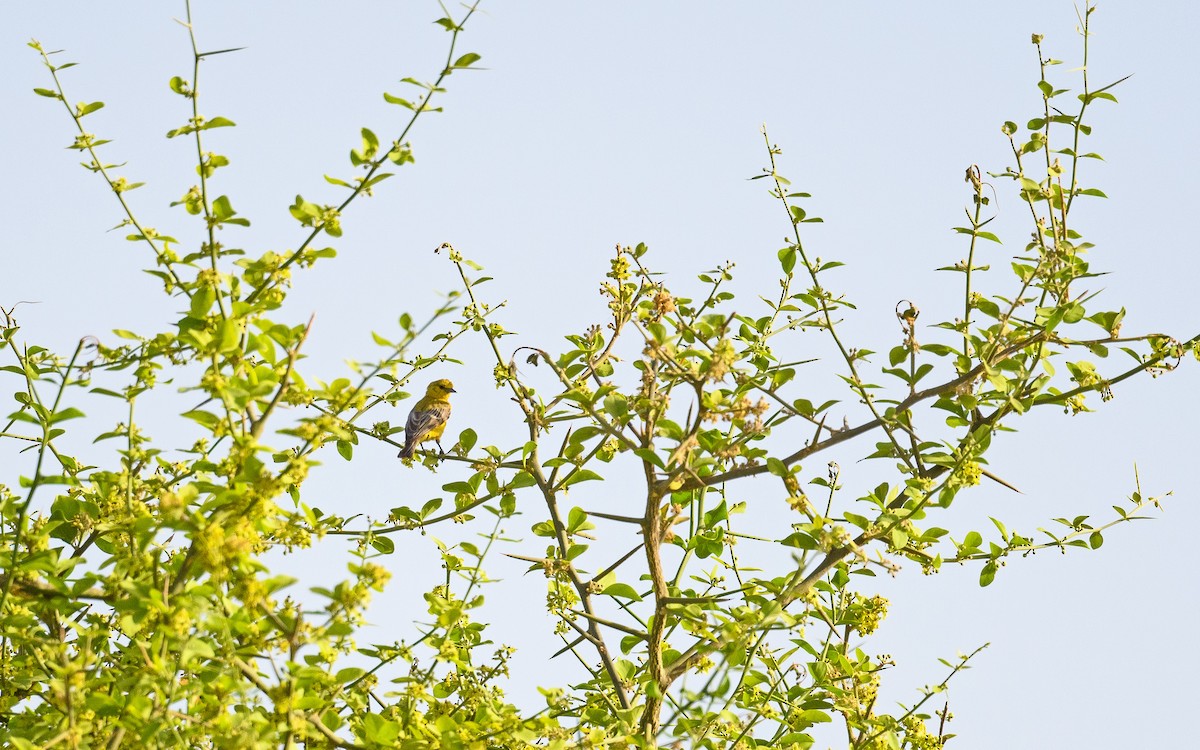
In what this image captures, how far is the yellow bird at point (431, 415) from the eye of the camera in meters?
6.43

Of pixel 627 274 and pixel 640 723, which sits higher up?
pixel 627 274

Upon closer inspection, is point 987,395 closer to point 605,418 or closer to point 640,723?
point 605,418

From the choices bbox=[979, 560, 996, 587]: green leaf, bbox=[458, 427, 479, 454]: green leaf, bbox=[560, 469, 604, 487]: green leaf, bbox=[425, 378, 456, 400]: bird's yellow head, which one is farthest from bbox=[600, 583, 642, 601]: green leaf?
bbox=[425, 378, 456, 400]: bird's yellow head

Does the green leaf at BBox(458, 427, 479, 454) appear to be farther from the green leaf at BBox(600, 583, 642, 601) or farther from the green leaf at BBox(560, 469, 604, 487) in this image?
the green leaf at BBox(600, 583, 642, 601)

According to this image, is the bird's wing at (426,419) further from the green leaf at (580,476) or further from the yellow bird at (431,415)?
the green leaf at (580,476)

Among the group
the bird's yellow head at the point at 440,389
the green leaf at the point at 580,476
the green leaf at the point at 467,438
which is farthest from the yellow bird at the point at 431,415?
the green leaf at the point at 580,476

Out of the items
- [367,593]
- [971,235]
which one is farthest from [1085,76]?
[367,593]

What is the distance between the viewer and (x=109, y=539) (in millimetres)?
4137

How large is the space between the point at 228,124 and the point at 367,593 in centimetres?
148

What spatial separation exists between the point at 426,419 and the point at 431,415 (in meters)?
0.08

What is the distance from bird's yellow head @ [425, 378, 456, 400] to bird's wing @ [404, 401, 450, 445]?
19 centimetres

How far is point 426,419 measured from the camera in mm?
6984

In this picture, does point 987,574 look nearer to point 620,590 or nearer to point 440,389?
point 620,590

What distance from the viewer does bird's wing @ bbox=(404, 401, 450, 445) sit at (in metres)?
6.30
